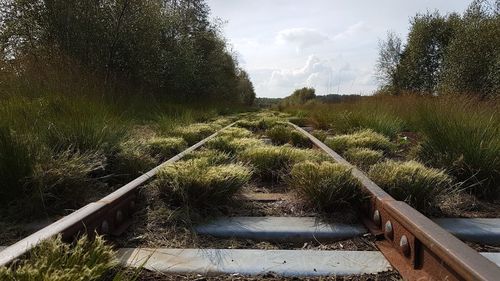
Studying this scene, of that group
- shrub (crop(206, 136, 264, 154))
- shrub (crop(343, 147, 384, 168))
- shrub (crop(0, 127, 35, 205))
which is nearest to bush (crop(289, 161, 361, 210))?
shrub (crop(343, 147, 384, 168))

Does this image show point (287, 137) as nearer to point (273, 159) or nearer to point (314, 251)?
point (273, 159)

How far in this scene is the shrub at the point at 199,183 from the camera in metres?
2.58

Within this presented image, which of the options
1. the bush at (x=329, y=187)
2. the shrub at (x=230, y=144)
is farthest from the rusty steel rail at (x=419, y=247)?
the shrub at (x=230, y=144)

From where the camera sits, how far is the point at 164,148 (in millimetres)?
4980

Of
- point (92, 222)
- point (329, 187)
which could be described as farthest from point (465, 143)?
point (92, 222)

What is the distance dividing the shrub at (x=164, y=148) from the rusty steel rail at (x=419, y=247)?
3.00 metres

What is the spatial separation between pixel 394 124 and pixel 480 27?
1934 cm

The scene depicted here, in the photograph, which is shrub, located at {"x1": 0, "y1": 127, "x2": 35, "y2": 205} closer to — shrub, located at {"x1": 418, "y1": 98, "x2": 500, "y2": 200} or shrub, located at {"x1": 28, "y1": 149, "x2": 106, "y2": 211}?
shrub, located at {"x1": 28, "y1": 149, "x2": 106, "y2": 211}

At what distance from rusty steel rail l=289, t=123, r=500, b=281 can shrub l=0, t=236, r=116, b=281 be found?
3.65 feet

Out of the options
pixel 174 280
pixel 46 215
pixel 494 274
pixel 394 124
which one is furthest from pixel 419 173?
Result: pixel 394 124

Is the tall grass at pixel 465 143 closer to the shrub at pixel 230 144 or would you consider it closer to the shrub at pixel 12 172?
the shrub at pixel 230 144

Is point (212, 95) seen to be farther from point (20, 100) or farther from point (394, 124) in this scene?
point (20, 100)

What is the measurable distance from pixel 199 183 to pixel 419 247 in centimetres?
133

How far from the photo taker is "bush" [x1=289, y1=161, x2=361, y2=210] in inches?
101
